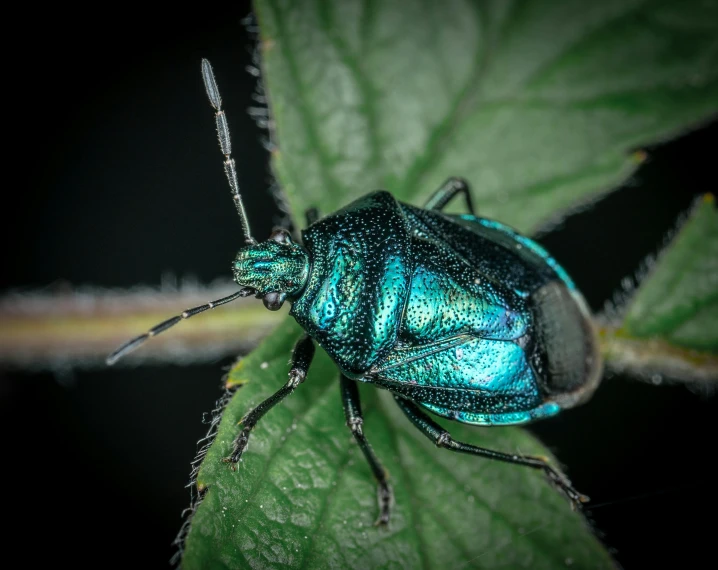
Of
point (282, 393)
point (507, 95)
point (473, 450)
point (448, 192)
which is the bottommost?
point (473, 450)

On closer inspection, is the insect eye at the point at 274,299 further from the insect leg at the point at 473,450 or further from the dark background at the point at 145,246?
the dark background at the point at 145,246

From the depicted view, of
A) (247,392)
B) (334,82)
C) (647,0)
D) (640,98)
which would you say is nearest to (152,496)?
(247,392)

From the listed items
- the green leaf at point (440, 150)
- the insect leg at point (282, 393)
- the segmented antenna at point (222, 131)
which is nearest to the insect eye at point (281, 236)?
the segmented antenna at point (222, 131)

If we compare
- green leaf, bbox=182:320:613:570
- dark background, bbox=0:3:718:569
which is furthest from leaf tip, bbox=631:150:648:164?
green leaf, bbox=182:320:613:570

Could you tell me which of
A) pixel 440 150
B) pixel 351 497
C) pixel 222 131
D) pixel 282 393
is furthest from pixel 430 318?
pixel 222 131

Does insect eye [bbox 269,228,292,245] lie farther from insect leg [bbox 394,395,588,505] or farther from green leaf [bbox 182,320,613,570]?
insect leg [bbox 394,395,588,505]

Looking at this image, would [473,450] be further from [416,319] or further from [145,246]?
[145,246]
